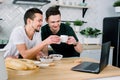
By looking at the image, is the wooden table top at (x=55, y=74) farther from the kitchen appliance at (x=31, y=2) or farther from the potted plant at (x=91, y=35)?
the potted plant at (x=91, y=35)

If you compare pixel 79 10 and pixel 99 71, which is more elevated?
pixel 79 10

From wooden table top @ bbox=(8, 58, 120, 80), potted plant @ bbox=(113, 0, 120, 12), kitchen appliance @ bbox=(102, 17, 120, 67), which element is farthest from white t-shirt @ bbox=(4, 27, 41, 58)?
potted plant @ bbox=(113, 0, 120, 12)

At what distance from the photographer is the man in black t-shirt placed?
232 centimetres

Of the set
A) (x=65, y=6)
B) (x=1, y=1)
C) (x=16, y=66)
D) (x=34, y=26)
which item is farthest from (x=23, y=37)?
(x=65, y=6)

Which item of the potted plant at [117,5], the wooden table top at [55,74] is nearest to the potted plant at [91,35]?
the potted plant at [117,5]

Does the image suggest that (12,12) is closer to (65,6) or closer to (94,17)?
(65,6)

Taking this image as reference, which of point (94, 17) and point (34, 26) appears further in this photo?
point (94, 17)

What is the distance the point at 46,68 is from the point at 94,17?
2670mm

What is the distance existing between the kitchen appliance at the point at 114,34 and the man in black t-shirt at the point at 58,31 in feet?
3.83

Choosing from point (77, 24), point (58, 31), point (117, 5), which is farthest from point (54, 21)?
point (117, 5)

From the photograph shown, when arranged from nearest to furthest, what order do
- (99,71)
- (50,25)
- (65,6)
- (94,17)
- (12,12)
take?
(99,71), (50,25), (12,12), (65,6), (94,17)

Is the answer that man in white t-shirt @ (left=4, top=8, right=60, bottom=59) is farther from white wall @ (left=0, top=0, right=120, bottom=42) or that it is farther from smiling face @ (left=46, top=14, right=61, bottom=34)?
white wall @ (left=0, top=0, right=120, bottom=42)

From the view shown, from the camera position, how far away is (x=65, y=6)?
12.0ft

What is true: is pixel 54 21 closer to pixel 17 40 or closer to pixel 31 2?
pixel 17 40
